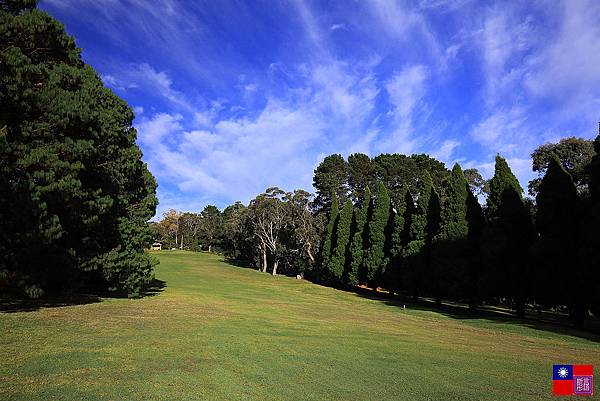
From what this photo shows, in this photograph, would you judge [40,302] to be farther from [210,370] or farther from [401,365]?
[401,365]

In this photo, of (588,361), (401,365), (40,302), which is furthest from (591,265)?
(40,302)

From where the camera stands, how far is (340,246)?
167ft

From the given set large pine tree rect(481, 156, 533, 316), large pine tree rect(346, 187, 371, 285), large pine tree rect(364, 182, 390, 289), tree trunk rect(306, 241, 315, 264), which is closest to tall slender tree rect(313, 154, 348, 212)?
tree trunk rect(306, 241, 315, 264)

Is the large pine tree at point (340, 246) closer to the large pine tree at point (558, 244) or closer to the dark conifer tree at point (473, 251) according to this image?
the dark conifer tree at point (473, 251)

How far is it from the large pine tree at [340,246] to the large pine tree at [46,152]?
113ft

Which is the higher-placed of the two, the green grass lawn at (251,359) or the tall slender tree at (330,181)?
the tall slender tree at (330,181)

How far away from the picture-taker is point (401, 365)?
9969 mm

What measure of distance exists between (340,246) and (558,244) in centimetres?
3025

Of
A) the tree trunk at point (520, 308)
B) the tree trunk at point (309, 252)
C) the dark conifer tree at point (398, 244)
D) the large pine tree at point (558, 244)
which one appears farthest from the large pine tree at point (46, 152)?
the tree trunk at point (309, 252)

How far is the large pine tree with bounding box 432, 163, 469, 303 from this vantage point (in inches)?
1141

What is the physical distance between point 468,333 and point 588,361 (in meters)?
6.26

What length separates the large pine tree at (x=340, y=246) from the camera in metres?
49.6

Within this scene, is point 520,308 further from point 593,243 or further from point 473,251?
point 593,243

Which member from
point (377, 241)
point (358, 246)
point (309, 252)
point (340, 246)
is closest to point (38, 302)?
point (377, 241)
